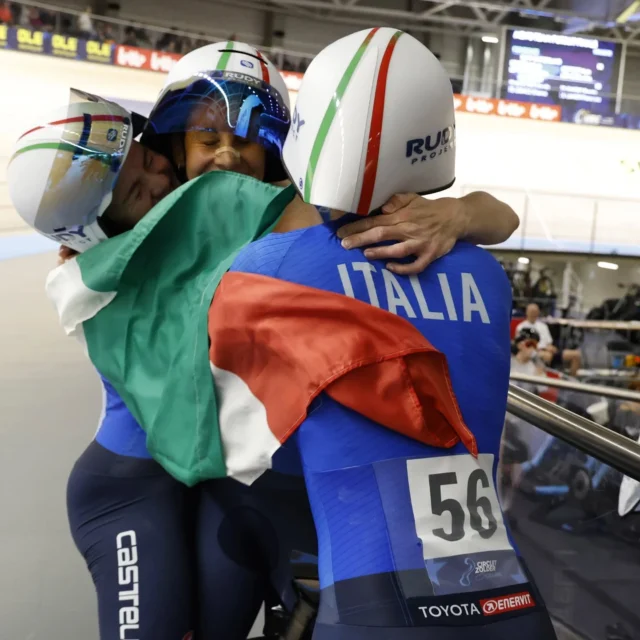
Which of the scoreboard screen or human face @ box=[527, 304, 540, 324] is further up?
the scoreboard screen

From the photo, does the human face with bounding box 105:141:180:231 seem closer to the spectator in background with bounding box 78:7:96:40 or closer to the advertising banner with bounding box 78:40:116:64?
the advertising banner with bounding box 78:40:116:64

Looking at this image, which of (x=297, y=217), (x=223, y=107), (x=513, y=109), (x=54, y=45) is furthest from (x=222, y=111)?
(x=513, y=109)

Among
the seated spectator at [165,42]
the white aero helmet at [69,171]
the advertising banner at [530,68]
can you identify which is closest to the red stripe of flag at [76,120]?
the white aero helmet at [69,171]

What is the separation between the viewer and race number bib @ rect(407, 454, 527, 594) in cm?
84

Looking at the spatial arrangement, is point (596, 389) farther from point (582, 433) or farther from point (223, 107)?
point (223, 107)

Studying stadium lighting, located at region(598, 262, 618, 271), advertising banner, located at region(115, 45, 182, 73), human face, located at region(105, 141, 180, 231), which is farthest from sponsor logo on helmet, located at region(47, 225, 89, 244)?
advertising banner, located at region(115, 45, 182, 73)

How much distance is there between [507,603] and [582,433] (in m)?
0.79

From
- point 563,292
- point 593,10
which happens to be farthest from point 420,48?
point 593,10

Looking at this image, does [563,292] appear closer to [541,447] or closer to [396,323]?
[541,447]

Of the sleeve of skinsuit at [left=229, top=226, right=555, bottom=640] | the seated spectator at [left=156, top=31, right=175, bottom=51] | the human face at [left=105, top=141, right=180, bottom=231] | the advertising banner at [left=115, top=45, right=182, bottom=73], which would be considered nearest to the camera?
the sleeve of skinsuit at [left=229, top=226, right=555, bottom=640]

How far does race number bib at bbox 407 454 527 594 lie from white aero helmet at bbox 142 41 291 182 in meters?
0.95

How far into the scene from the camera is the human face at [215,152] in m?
1.56

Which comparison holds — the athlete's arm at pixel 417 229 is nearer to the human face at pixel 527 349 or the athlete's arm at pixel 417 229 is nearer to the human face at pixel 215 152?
the human face at pixel 215 152

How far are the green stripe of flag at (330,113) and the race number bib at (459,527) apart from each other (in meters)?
0.41
